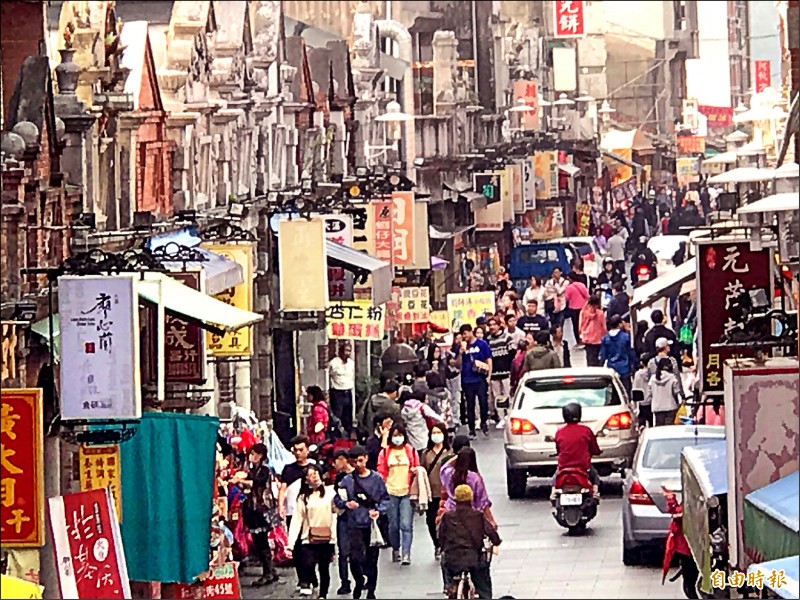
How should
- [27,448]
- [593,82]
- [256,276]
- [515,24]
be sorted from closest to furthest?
[27,448] → [256,276] → [515,24] → [593,82]

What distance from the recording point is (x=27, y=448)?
15062 millimetres

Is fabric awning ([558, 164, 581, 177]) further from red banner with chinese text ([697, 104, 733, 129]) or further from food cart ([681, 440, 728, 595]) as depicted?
food cart ([681, 440, 728, 595])

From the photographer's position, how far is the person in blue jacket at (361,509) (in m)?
20.2

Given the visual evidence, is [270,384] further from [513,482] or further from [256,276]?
[513,482]

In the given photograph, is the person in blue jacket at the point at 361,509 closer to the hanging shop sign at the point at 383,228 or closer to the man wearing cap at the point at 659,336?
the man wearing cap at the point at 659,336

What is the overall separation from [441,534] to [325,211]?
11.8 meters

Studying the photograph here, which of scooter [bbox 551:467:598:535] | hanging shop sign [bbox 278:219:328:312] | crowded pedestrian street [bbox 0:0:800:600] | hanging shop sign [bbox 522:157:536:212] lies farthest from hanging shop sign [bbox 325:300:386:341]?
hanging shop sign [bbox 522:157:536:212]

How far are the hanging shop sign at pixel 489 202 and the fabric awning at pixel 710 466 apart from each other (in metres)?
33.3

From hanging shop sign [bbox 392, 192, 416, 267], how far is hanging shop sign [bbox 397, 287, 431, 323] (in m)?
0.56

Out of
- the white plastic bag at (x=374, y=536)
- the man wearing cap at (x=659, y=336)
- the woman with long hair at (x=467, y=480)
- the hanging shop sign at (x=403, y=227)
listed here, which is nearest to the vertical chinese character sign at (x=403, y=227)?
the hanging shop sign at (x=403, y=227)

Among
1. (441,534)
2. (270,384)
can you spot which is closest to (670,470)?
(441,534)

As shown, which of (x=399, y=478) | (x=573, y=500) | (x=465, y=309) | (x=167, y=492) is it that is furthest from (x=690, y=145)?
(x=167, y=492)

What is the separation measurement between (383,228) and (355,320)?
4.03m

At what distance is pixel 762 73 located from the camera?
6719 centimetres
